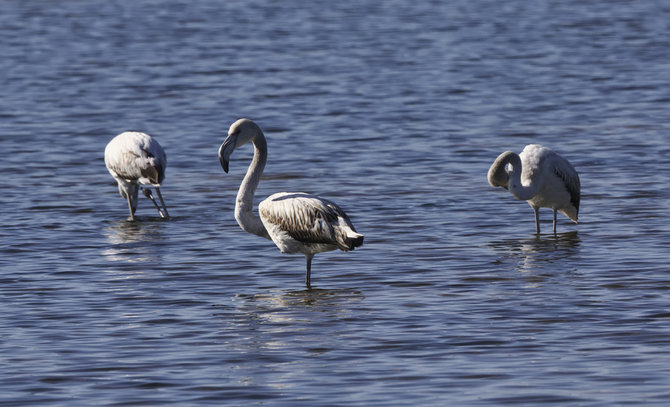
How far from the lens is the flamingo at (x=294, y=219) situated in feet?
38.3

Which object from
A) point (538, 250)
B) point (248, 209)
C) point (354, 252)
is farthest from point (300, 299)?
point (538, 250)

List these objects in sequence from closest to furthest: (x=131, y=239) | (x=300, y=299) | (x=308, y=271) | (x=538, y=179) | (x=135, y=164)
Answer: (x=300, y=299), (x=308, y=271), (x=538, y=179), (x=131, y=239), (x=135, y=164)

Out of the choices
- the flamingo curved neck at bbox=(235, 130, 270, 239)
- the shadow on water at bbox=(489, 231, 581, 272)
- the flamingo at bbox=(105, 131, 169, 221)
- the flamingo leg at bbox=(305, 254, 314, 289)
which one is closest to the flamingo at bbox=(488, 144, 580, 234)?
the shadow on water at bbox=(489, 231, 581, 272)

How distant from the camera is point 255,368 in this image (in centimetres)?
956

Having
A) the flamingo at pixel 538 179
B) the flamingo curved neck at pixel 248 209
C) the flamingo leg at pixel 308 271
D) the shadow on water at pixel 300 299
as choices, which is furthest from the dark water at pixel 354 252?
the flamingo curved neck at pixel 248 209

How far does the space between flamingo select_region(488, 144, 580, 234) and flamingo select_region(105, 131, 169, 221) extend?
3927 millimetres

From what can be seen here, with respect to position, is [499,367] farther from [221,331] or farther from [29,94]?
[29,94]

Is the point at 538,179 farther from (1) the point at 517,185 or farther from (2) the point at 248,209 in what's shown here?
(2) the point at 248,209

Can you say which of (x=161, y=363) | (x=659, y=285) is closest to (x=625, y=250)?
(x=659, y=285)

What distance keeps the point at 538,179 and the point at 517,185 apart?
28cm

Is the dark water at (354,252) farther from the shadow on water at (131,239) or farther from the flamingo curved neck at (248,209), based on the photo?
the flamingo curved neck at (248,209)

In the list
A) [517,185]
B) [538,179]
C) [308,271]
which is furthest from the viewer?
[538,179]

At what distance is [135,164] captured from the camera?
630 inches

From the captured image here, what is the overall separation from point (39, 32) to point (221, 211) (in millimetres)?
27418
